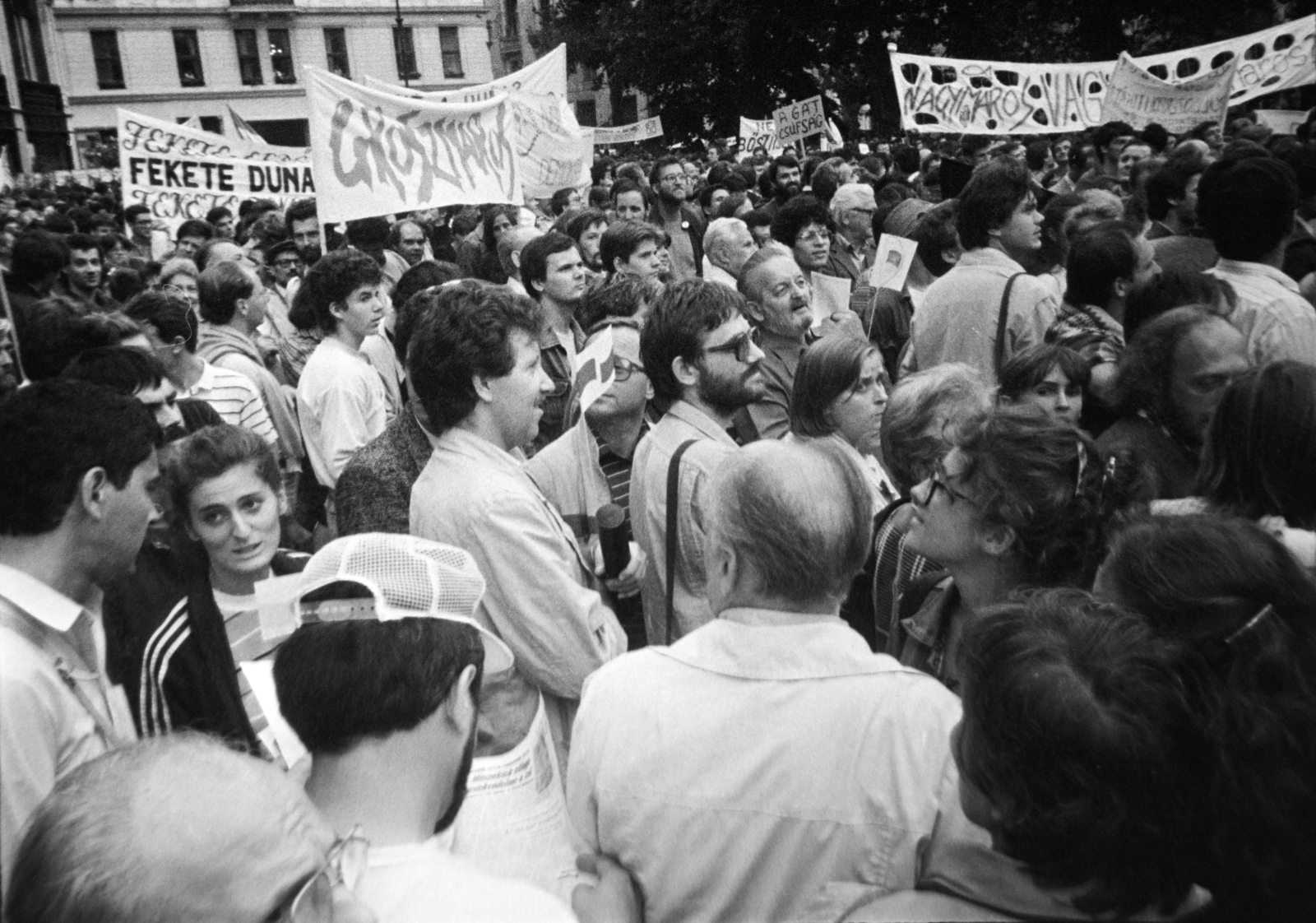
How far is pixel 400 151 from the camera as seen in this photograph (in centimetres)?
679

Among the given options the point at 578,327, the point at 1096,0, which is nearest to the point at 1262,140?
the point at 578,327

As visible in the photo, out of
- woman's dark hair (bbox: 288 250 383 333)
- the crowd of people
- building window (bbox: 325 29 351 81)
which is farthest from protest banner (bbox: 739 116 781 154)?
building window (bbox: 325 29 351 81)

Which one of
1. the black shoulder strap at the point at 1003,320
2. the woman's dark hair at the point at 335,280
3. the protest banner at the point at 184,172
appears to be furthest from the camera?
the protest banner at the point at 184,172

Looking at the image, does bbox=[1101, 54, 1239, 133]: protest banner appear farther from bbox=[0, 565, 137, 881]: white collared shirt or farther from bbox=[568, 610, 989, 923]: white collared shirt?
bbox=[0, 565, 137, 881]: white collared shirt

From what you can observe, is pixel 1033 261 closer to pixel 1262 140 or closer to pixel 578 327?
pixel 578 327

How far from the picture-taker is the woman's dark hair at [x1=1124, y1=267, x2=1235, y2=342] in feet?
12.1

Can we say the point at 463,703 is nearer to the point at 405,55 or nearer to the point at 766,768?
the point at 766,768

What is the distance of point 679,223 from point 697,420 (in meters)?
6.58

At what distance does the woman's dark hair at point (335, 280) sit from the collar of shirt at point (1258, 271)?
360 centimetres

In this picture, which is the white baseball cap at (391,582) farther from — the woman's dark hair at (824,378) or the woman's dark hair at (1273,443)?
the woman's dark hair at (824,378)

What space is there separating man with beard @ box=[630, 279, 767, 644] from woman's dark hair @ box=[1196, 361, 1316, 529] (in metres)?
1.28

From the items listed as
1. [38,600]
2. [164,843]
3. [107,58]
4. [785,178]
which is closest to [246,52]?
[107,58]

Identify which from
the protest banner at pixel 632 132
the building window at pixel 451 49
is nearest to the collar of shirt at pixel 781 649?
the protest banner at pixel 632 132

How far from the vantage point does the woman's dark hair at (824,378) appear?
3521 mm
